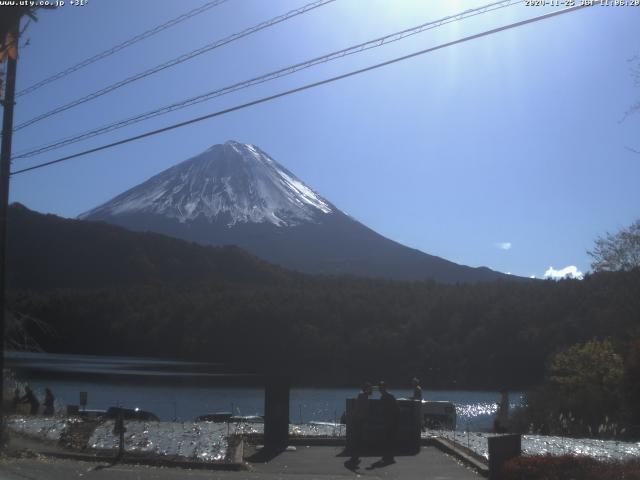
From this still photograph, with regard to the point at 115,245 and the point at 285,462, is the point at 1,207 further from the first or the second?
the point at 115,245

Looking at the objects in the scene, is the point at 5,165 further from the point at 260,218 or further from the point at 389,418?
the point at 260,218

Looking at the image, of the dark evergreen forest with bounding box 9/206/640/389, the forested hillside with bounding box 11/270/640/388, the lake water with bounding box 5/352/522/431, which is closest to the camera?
the lake water with bounding box 5/352/522/431

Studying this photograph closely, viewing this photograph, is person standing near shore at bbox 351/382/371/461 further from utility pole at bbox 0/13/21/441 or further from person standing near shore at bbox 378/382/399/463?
utility pole at bbox 0/13/21/441

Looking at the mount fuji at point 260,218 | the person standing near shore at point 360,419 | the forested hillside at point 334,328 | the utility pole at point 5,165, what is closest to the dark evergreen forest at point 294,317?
the forested hillside at point 334,328

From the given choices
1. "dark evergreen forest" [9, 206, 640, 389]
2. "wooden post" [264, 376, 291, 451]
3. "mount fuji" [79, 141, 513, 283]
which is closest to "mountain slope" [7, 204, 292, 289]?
"dark evergreen forest" [9, 206, 640, 389]

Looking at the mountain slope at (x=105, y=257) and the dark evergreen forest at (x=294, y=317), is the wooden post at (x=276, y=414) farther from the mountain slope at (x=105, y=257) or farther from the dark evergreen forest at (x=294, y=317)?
the mountain slope at (x=105, y=257)

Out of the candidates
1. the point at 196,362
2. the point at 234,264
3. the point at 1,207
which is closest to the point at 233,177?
the point at 234,264

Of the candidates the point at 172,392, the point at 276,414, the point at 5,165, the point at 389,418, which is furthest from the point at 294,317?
the point at 5,165
